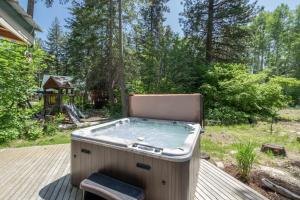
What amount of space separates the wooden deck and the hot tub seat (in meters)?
0.43

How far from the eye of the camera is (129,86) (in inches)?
472

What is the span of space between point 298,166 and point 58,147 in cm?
479

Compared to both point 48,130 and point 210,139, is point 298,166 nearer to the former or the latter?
point 210,139

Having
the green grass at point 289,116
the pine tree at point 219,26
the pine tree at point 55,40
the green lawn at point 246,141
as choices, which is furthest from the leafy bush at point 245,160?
the pine tree at point 55,40

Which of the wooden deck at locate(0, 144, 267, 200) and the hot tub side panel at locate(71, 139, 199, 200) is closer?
the hot tub side panel at locate(71, 139, 199, 200)

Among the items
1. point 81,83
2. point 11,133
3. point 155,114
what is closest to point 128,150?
point 155,114

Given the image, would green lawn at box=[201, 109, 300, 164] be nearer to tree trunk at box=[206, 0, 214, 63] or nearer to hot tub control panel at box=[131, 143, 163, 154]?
hot tub control panel at box=[131, 143, 163, 154]

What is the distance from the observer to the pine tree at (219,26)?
10469mm

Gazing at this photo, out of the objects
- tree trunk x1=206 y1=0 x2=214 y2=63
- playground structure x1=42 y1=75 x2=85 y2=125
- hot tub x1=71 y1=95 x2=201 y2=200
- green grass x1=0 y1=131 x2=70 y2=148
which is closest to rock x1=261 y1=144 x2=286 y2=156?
hot tub x1=71 y1=95 x2=201 y2=200

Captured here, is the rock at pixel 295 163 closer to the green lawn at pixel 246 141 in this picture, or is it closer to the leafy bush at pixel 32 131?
the green lawn at pixel 246 141

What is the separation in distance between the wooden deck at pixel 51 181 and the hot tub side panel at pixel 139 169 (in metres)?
0.28

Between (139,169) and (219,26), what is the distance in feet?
35.0

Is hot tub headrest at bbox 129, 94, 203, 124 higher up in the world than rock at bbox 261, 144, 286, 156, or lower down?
higher up

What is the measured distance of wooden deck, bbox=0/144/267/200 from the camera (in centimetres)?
251
